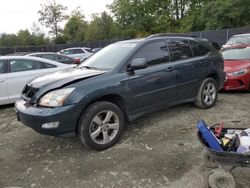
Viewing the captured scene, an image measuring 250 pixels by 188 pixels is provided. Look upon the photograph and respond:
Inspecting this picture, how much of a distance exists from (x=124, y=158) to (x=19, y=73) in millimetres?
4504

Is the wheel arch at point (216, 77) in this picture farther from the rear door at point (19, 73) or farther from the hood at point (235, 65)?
the rear door at point (19, 73)

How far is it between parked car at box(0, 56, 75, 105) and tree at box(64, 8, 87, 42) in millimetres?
41152

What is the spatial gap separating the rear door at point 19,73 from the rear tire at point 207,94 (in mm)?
4217

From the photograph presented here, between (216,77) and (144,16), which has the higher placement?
(144,16)

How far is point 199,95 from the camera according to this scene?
588 centimetres

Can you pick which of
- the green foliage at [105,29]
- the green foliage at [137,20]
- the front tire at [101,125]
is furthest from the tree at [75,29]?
the front tire at [101,125]

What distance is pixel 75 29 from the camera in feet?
167

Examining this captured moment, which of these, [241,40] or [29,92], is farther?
[241,40]

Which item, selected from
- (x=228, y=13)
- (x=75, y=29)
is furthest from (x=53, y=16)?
(x=228, y=13)

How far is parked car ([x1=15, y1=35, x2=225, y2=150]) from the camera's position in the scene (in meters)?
3.97

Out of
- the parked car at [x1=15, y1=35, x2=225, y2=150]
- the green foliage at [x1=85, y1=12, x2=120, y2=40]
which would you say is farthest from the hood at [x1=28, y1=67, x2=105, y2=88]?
the green foliage at [x1=85, y1=12, x2=120, y2=40]

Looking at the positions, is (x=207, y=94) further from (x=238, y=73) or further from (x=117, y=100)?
(x=117, y=100)

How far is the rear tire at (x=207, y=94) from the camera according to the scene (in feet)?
19.3

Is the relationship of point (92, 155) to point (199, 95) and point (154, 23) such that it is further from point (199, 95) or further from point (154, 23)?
point (154, 23)
